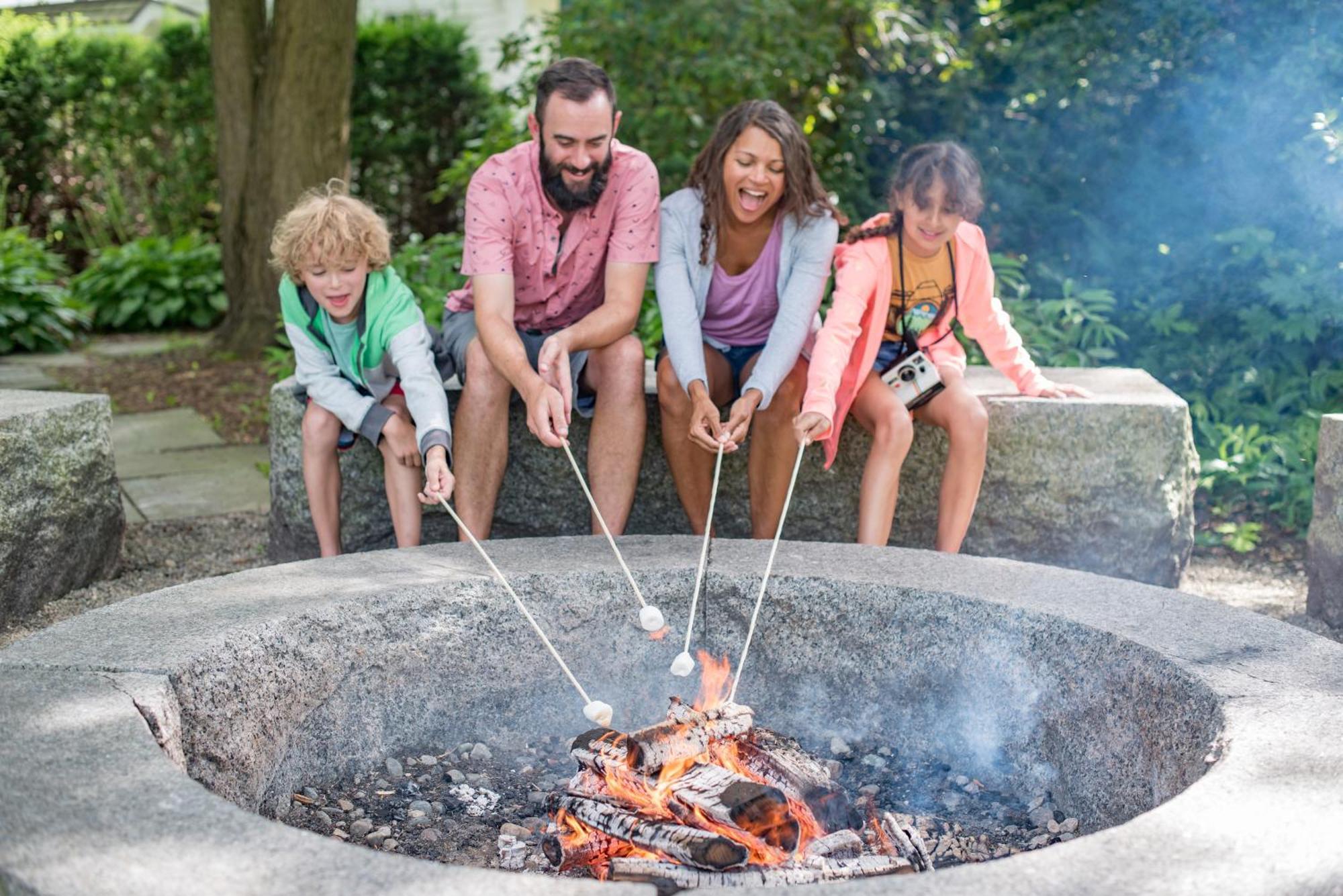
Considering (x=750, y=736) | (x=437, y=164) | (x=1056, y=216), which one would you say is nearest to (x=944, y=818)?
(x=750, y=736)

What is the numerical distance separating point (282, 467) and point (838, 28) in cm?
389

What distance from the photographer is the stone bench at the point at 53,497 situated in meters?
3.60

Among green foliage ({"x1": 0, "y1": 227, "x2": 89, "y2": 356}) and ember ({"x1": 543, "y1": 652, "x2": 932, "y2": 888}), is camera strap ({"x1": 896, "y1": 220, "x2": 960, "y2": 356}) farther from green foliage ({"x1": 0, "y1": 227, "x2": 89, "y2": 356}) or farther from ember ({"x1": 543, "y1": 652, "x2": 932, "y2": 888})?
green foliage ({"x1": 0, "y1": 227, "x2": 89, "y2": 356})

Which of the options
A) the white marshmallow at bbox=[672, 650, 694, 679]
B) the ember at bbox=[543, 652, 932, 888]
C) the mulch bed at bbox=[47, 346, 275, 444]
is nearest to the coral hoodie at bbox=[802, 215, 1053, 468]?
the white marshmallow at bbox=[672, 650, 694, 679]

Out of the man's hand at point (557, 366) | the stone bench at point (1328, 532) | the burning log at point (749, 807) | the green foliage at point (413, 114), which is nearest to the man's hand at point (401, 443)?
the man's hand at point (557, 366)

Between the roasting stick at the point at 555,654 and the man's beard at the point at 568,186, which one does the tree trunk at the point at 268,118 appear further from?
the roasting stick at the point at 555,654

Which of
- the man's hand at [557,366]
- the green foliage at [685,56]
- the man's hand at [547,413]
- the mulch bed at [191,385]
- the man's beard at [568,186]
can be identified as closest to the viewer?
the man's hand at [547,413]

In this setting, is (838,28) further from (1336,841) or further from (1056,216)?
(1336,841)

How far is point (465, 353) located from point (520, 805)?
151 cm

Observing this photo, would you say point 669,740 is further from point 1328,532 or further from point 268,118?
point 268,118

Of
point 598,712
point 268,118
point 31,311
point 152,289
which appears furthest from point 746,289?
point 152,289

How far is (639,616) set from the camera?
2713 millimetres

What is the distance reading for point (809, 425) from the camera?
10.4ft

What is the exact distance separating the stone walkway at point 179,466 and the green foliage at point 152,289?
1.78 metres
